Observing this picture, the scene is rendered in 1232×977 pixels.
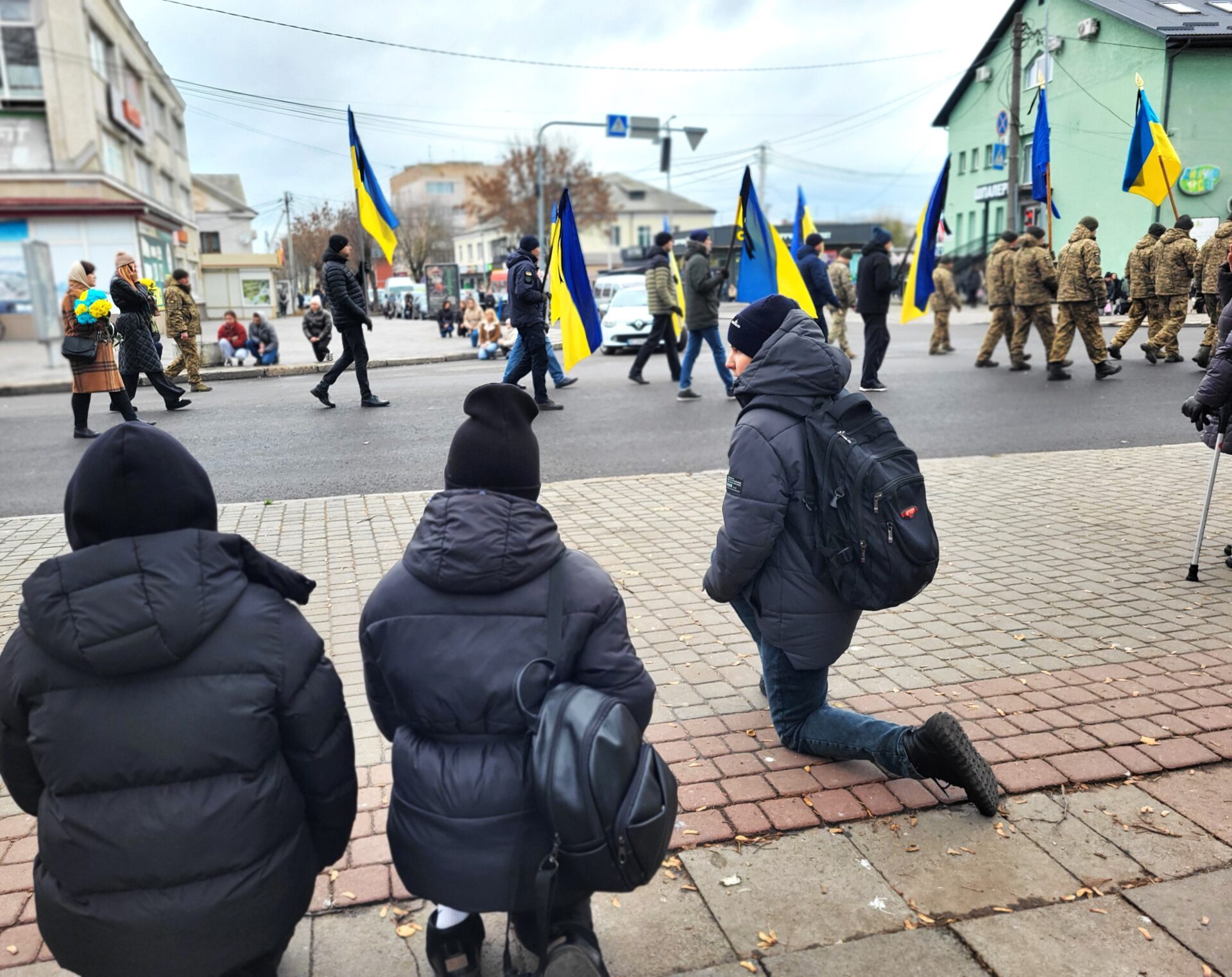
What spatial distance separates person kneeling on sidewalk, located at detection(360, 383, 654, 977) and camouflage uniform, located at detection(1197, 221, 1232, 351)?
13621 mm

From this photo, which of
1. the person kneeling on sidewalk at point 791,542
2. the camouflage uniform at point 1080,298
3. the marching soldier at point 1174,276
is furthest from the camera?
the marching soldier at point 1174,276

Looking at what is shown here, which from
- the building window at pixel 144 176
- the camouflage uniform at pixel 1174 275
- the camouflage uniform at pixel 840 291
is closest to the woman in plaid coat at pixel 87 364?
→ the camouflage uniform at pixel 840 291

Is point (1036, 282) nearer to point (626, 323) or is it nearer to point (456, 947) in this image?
point (626, 323)

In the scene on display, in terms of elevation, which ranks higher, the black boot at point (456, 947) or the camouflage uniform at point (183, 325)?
the camouflage uniform at point (183, 325)

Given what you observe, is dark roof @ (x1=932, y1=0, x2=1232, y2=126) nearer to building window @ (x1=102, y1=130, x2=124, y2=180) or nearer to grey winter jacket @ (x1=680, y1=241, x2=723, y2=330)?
grey winter jacket @ (x1=680, y1=241, x2=723, y2=330)

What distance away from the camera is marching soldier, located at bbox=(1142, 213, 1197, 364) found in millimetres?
14828

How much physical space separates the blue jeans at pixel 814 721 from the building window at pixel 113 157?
35.1m

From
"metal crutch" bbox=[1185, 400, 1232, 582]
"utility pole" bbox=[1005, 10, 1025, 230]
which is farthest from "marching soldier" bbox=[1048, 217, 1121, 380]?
A: "utility pole" bbox=[1005, 10, 1025, 230]

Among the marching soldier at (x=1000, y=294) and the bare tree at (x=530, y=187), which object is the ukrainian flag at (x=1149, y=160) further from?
the bare tree at (x=530, y=187)

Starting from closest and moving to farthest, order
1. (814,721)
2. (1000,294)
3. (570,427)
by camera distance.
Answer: (814,721) → (570,427) → (1000,294)

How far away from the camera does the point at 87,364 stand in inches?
433

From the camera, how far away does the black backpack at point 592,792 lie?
80.2 inches

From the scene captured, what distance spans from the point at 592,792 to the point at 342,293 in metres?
11.3

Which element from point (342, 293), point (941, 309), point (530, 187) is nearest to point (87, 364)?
point (342, 293)
